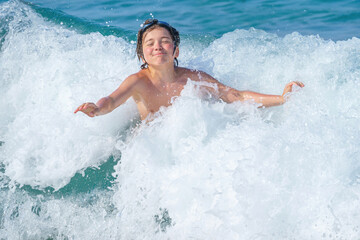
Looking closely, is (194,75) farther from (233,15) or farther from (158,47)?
(233,15)

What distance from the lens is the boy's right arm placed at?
111 inches

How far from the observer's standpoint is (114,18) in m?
7.53

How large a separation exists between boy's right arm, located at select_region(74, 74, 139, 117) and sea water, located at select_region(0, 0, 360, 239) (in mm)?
297

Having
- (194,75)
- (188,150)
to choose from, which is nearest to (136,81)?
(194,75)

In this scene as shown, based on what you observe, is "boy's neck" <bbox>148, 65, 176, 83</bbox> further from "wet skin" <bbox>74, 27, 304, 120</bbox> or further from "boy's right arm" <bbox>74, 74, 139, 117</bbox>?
"boy's right arm" <bbox>74, 74, 139, 117</bbox>

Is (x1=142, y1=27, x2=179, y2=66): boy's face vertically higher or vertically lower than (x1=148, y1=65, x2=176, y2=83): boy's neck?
higher

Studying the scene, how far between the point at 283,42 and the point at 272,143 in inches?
87.5

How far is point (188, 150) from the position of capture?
2.88 meters

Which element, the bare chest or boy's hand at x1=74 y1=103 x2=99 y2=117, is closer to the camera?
boy's hand at x1=74 y1=103 x2=99 y2=117

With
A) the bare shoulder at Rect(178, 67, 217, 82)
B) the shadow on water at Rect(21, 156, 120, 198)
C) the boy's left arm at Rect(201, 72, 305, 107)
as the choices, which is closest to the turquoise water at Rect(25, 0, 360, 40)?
the bare shoulder at Rect(178, 67, 217, 82)

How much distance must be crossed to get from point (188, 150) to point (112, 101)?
0.71 metres

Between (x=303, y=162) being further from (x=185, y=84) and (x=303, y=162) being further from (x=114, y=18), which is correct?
(x=114, y=18)

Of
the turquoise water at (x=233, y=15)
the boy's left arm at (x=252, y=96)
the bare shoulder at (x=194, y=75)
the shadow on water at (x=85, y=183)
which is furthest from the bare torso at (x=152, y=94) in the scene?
the turquoise water at (x=233, y=15)

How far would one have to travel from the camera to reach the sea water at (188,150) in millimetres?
2424
